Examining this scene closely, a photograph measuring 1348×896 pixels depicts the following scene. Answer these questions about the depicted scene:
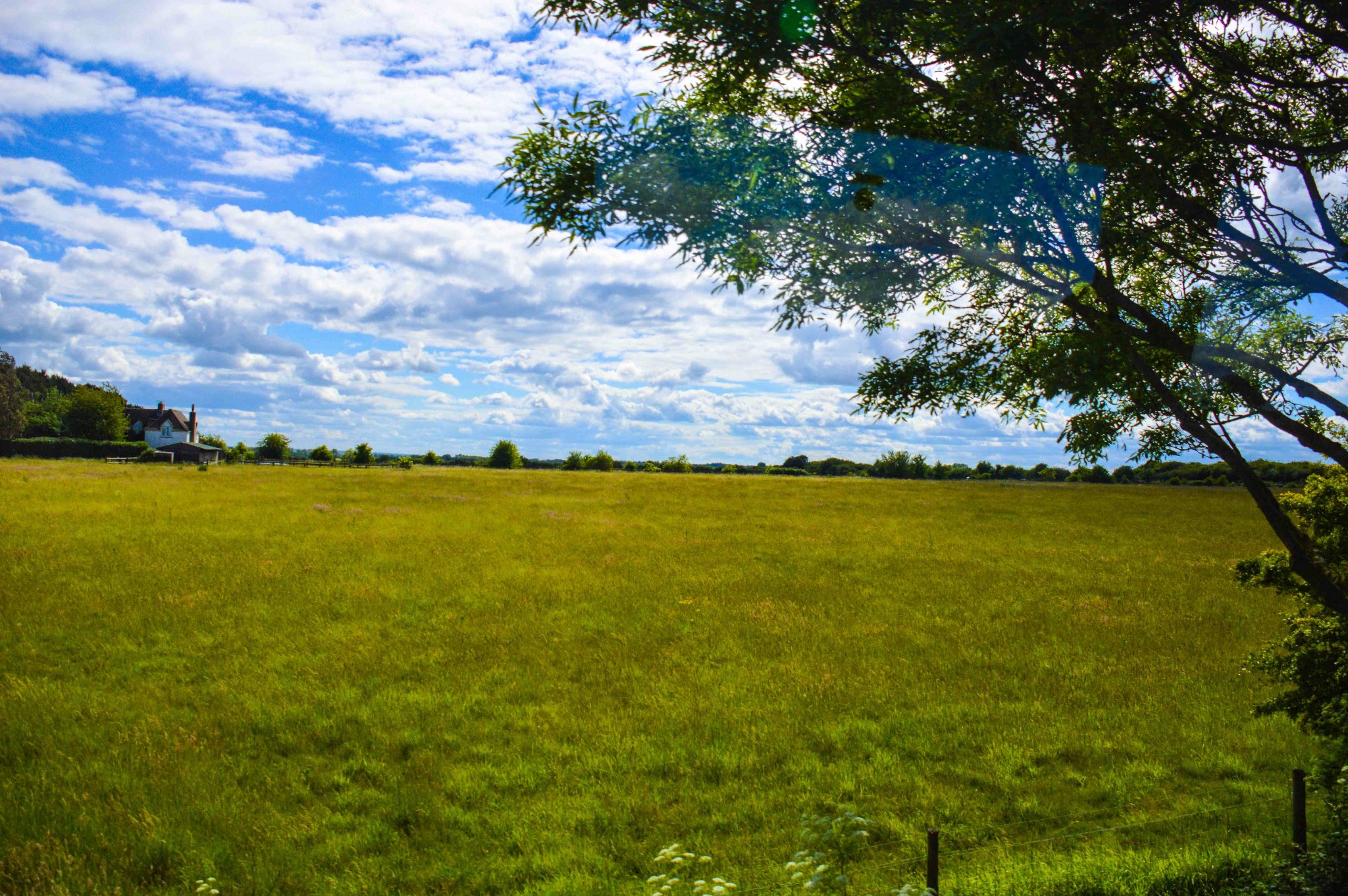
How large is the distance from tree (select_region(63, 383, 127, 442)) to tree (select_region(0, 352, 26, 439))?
257 inches

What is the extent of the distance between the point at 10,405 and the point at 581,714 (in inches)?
5473

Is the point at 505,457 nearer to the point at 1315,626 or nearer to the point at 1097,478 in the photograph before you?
the point at 1097,478

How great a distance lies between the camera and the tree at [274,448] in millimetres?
130875

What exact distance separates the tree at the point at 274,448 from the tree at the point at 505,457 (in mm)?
37990

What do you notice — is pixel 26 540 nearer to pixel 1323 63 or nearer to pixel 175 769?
pixel 175 769

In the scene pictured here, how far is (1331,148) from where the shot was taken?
6.36m

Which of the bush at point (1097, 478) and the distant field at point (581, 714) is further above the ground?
the bush at point (1097, 478)

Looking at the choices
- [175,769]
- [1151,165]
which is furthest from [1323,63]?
[175,769]

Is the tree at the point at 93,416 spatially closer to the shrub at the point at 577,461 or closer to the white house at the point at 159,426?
the white house at the point at 159,426

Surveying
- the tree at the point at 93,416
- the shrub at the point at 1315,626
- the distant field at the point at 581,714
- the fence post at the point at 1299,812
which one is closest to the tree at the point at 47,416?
the tree at the point at 93,416

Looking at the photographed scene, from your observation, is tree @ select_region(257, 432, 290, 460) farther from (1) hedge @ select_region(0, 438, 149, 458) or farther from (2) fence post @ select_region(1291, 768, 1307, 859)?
(2) fence post @ select_region(1291, 768, 1307, 859)

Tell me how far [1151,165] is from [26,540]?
32.5 m

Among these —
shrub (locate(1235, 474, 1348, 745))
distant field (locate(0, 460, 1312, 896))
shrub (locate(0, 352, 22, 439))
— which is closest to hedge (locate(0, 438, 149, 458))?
shrub (locate(0, 352, 22, 439))

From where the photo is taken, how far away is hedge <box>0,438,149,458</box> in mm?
92938
